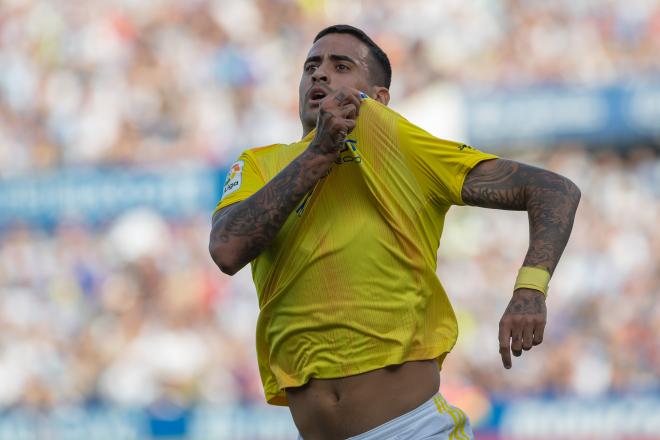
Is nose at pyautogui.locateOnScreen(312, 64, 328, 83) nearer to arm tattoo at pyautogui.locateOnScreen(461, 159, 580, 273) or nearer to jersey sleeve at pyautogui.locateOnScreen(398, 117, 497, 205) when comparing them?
jersey sleeve at pyautogui.locateOnScreen(398, 117, 497, 205)

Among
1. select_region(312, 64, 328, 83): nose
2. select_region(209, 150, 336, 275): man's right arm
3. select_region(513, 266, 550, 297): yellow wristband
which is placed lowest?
select_region(513, 266, 550, 297): yellow wristband

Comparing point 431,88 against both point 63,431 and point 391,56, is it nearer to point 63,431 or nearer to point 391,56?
point 391,56

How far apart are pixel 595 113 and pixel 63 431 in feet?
22.9

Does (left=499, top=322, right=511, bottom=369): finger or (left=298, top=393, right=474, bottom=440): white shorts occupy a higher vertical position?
(left=499, top=322, right=511, bottom=369): finger

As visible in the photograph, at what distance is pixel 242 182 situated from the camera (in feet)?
12.3

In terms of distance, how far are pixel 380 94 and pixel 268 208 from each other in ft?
3.38

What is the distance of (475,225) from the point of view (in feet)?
41.0

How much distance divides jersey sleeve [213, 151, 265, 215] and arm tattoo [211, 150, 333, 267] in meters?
0.21

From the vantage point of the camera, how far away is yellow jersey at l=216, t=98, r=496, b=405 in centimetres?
348

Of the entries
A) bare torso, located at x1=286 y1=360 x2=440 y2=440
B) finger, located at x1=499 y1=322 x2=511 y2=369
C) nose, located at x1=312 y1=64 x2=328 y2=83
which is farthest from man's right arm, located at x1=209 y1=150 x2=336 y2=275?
finger, located at x1=499 y1=322 x2=511 y2=369

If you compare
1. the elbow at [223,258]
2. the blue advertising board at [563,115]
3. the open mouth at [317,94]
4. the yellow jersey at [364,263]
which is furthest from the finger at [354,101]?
the blue advertising board at [563,115]

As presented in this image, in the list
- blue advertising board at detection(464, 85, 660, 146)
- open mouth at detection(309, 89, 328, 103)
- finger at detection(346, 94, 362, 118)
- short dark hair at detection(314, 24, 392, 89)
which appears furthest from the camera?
blue advertising board at detection(464, 85, 660, 146)

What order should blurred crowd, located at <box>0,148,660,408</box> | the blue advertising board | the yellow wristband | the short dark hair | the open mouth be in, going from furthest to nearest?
the blue advertising board < blurred crowd, located at <box>0,148,660,408</box> < the short dark hair < the open mouth < the yellow wristband

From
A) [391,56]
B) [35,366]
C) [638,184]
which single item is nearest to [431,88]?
[391,56]
